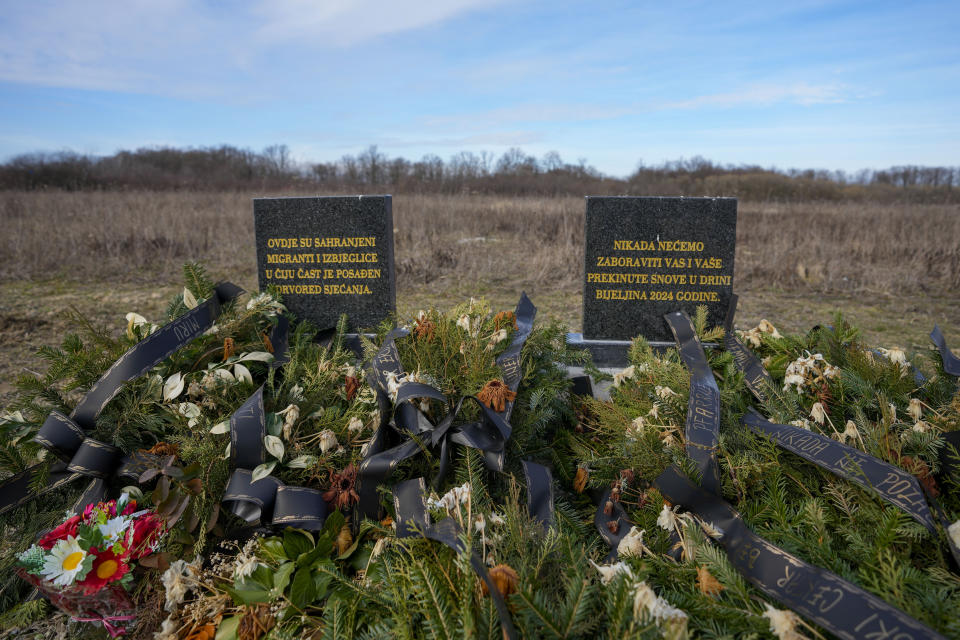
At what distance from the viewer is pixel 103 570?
1.63 meters

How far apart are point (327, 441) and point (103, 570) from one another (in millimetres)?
753

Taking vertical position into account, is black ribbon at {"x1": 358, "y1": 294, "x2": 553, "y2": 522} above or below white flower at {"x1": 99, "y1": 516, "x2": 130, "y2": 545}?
above

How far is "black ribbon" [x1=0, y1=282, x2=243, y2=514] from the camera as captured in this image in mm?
1987

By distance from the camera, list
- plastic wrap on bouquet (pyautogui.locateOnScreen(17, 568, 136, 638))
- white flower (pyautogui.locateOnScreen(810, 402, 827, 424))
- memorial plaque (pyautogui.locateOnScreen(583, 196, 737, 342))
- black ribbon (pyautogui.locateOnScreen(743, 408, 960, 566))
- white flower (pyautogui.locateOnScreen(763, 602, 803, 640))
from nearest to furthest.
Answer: white flower (pyautogui.locateOnScreen(763, 602, 803, 640)) → black ribbon (pyautogui.locateOnScreen(743, 408, 960, 566)) → plastic wrap on bouquet (pyautogui.locateOnScreen(17, 568, 136, 638)) → white flower (pyautogui.locateOnScreen(810, 402, 827, 424)) → memorial plaque (pyautogui.locateOnScreen(583, 196, 737, 342))

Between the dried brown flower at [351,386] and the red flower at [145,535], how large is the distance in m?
0.86

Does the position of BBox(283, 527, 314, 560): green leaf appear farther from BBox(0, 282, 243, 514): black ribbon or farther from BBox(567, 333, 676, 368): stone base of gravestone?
BBox(567, 333, 676, 368): stone base of gravestone

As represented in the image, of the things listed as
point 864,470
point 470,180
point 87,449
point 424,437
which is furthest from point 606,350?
point 470,180

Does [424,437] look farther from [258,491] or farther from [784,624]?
[784,624]

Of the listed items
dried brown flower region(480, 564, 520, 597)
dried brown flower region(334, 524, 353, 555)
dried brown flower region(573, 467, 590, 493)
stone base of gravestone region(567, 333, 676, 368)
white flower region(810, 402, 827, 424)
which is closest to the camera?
dried brown flower region(480, 564, 520, 597)

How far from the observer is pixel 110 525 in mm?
1725

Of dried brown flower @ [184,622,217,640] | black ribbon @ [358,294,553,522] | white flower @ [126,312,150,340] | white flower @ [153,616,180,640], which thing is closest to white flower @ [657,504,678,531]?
black ribbon @ [358,294,553,522]

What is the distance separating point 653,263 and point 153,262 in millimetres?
8672

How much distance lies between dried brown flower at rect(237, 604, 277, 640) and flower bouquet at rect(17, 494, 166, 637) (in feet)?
1.27

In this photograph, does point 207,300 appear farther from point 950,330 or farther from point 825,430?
point 950,330
